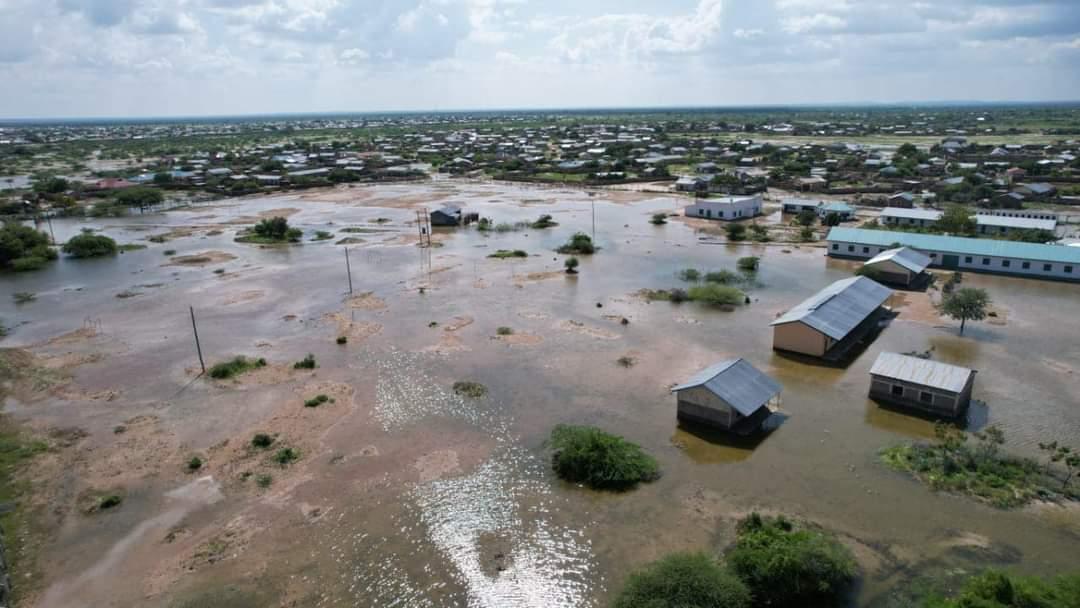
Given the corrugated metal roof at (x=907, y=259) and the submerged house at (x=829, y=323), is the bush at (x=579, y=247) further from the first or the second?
the submerged house at (x=829, y=323)

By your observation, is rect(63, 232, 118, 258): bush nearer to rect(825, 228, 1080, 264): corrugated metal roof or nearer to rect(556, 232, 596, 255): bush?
rect(556, 232, 596, 255): bush

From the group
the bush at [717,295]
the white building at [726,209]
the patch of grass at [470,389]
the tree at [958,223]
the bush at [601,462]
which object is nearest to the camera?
the bush at [601,462]

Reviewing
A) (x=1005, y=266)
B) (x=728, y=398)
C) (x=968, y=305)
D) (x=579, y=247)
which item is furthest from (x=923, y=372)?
(x=579, y=247)

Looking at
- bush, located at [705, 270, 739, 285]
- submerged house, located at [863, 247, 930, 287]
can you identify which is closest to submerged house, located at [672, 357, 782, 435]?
bush, located at [705, 270, 739, 285]

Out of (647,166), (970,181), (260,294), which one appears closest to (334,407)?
(260,294)

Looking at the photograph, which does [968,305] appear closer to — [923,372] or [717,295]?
[923,372]

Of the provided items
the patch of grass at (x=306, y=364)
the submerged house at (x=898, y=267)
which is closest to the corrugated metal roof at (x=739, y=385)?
the patch of grass at (x=306, y=364)
